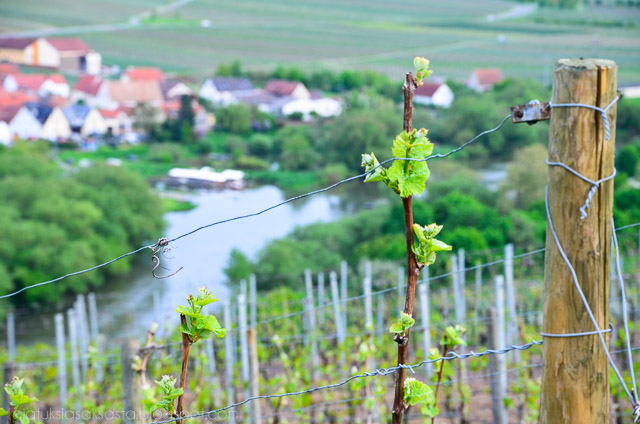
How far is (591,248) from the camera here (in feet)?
4.58

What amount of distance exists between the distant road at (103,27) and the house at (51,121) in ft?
22.4

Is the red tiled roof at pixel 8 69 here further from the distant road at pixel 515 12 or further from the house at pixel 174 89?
the distant road at pixel 515 12

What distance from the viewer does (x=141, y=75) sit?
28812 mm

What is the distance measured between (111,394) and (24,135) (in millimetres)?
20084

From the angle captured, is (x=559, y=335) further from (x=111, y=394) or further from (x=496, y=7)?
(x=496, y=7)

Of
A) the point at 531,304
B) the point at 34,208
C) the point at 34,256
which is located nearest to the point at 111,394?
the point at 531,304

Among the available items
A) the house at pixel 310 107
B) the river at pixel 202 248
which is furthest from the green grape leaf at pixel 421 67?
the house at pixel 310 107

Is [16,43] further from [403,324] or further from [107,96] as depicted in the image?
[403,324]

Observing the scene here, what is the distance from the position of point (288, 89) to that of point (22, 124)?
9.13m

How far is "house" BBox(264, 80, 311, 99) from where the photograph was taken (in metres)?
28.5

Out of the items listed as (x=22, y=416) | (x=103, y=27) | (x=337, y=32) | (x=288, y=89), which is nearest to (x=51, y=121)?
(x=288, y=89)

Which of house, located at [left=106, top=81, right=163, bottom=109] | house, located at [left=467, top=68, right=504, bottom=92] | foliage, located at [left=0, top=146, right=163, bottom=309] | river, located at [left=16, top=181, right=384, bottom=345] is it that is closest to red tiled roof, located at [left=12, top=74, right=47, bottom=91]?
house, located at [left=106, top=81, right=163, bottom=109]

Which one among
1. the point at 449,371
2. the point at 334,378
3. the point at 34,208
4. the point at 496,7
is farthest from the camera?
the point at 496,7

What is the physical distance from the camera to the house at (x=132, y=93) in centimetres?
2705
